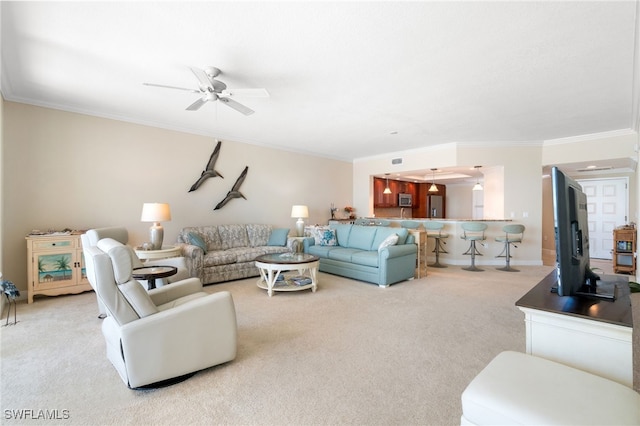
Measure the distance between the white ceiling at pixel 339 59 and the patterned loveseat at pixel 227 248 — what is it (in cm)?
204

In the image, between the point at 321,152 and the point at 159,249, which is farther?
the point at 321,152

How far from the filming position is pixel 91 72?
326 cm

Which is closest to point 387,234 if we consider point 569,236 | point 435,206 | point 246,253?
point 246,253

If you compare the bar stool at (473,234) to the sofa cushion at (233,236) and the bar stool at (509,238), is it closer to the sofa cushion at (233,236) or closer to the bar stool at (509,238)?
the bar stool at (509,238)

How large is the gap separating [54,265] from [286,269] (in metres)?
3.09

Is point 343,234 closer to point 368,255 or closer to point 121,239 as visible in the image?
point 368,255

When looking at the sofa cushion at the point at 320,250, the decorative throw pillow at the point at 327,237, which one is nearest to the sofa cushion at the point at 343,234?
the decorative throw pillow at the point at 327,237

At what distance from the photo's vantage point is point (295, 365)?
2342mm

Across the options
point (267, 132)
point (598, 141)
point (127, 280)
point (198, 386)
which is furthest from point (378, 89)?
point (598, 141)

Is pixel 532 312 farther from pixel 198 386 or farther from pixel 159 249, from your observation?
pixel 159 249

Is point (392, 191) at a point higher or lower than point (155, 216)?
higher

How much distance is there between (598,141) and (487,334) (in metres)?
5.24

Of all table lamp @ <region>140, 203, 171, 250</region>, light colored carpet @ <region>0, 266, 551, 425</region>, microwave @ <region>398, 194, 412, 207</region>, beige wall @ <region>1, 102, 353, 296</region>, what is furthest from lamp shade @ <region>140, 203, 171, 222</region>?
microwave @ <region>398, 194, 412, 207</region>

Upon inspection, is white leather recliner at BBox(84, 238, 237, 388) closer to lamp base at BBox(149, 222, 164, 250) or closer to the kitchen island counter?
lamp base at BBox(149, 222, 164, 250)
